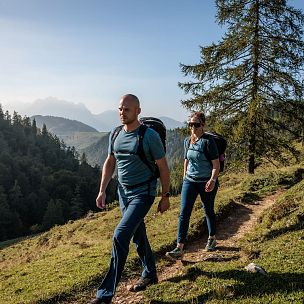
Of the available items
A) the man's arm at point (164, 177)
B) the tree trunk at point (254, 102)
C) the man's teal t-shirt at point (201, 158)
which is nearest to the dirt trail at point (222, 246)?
the man's arm at point (164, 177)

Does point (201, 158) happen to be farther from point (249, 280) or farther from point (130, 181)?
point (249, 280)

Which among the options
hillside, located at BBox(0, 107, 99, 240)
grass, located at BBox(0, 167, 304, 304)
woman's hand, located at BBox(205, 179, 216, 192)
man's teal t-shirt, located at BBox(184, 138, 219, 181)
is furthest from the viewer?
hillside, located at BBox(0, 107, 99, 240)

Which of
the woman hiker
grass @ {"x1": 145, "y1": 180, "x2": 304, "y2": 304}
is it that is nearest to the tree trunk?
grass @ {"x1": 145, "y1": 180, "x2": 304, "y2": 304}

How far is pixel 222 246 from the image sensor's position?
383 inches

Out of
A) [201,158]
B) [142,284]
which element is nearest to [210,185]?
[201,158]

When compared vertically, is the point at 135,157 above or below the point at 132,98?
below

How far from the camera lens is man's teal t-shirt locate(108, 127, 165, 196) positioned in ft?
19.7

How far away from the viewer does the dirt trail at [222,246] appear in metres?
6.96

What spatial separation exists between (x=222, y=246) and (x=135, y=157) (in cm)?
487

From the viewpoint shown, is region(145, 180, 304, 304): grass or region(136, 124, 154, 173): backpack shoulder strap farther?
region(136, 124, 154, 173): backpack shoulder strap

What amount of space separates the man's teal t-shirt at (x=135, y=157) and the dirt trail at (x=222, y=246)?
2.05m

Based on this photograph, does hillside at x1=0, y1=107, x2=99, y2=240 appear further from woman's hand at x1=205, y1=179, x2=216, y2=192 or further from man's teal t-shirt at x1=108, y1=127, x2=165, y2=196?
man's teal t-shirt at x1=108, y1=127, x2=165, y2=196

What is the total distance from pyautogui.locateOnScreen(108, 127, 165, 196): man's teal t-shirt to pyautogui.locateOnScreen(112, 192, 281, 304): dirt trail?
2.05 metres

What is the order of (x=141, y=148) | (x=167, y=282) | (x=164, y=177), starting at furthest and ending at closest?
(x=167, y=282) < (x=164, y=177) < (x=141, y=148)
